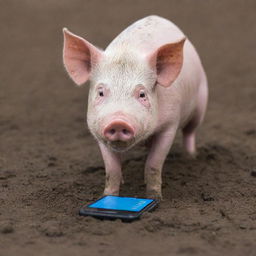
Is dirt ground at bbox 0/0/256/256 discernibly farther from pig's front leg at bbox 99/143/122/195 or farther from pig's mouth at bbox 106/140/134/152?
pig's mouth at bbox 106/140/134/152

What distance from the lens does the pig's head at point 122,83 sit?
171 inches

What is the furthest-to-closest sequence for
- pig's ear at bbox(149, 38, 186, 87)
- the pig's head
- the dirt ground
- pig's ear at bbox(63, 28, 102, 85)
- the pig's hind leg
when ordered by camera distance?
Result: the pig's hind leg < pig's ear at bbox(63, 28, 102, 85) < pig's ear at bbox(149, 38, 186, 87) < the pig's head < the dirt ground

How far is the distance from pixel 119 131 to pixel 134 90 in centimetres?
43

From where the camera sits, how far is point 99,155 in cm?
648

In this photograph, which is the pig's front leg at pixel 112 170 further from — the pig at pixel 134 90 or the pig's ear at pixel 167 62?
the pig's ear at pixel 167 62

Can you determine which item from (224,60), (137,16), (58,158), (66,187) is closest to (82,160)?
(58,158)

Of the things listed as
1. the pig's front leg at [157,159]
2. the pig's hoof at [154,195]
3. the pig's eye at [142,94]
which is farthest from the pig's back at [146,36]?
the pig's hoof at [154,195]

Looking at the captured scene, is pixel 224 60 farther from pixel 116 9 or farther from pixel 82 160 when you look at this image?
pixel 82 160

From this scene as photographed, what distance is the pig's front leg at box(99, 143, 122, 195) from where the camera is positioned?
4.99 metres

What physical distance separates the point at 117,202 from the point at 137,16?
27.8 feet

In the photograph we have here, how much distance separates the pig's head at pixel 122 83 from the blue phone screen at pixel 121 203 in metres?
0.39

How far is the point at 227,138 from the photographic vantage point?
716 centimetres

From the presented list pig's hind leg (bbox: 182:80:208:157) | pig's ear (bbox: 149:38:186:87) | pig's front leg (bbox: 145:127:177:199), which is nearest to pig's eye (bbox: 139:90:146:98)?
pig's ear (bbox: 149:38:186:87)

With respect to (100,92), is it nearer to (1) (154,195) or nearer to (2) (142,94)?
(2) (142,94)
